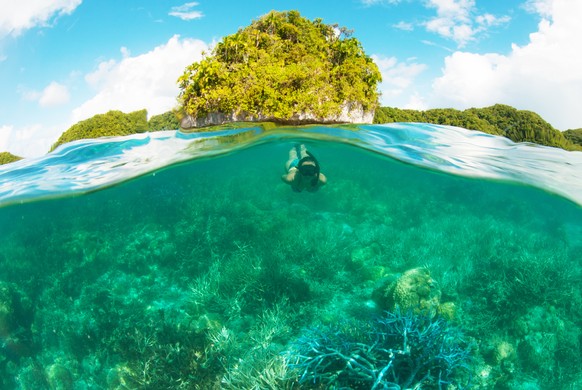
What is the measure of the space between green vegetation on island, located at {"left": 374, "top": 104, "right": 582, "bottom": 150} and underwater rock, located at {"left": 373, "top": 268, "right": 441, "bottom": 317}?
851cm

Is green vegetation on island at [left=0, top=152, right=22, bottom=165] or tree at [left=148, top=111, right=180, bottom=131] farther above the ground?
tree at [left=148, top=111, right=180, bottom=131]

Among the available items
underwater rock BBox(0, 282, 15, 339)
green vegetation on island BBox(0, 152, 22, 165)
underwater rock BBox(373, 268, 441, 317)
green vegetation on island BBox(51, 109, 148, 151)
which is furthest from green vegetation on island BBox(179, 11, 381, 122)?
green vegetation on island BBox(0, 152, 22, 165)

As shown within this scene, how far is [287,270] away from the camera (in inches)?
362

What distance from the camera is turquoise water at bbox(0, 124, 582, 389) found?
22.2 ft

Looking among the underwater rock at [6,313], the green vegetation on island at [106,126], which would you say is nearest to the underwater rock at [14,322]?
the underwater rock at [6,313]

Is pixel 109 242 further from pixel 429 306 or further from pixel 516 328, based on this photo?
pixel 516 328

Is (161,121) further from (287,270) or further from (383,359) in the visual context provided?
(383,359)

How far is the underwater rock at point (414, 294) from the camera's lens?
24.5 feet

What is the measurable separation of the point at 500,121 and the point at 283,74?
14.2 metres

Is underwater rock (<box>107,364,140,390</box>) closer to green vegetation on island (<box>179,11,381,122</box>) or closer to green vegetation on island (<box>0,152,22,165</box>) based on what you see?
green vegetation on island (<box>179,11,381,122</box>)

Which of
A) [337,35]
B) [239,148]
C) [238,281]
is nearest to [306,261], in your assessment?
[238,281]

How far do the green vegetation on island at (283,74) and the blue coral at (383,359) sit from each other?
6.46 m

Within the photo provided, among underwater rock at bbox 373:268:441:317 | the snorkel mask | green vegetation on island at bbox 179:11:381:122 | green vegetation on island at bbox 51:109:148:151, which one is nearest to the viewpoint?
underwater rock at bbox 373:268:441:317

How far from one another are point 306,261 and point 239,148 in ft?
16.0
